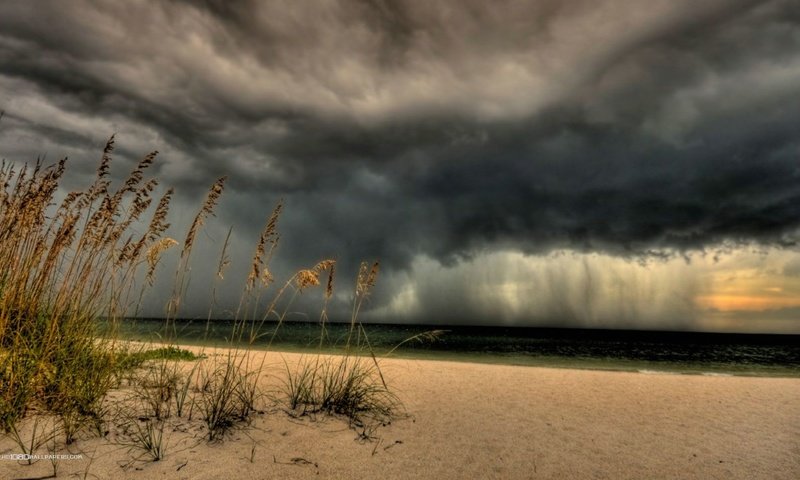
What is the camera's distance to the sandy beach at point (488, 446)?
3.17 m

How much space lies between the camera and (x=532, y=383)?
8789mm

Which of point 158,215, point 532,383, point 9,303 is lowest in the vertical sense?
point 532,383

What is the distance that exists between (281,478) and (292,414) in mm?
1251

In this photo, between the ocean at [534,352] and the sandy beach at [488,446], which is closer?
the sandy beach at [488,446]

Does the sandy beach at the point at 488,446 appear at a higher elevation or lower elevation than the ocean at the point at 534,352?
higher

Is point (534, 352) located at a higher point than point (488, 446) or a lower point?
lower

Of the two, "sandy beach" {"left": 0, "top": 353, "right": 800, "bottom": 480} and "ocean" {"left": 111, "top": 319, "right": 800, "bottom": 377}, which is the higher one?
"sandy beach" {"left": 0, "top": 353, "right": 800, "bottom": 480}

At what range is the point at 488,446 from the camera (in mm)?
4098

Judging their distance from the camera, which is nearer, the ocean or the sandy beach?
the sandy beach

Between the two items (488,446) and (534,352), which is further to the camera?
(534,352)

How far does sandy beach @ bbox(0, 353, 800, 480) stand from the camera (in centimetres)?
317

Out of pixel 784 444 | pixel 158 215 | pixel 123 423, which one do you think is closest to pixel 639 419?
pixel 784 444

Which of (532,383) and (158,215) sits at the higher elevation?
(158,215)

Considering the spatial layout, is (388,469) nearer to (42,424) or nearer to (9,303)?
(42,424)
